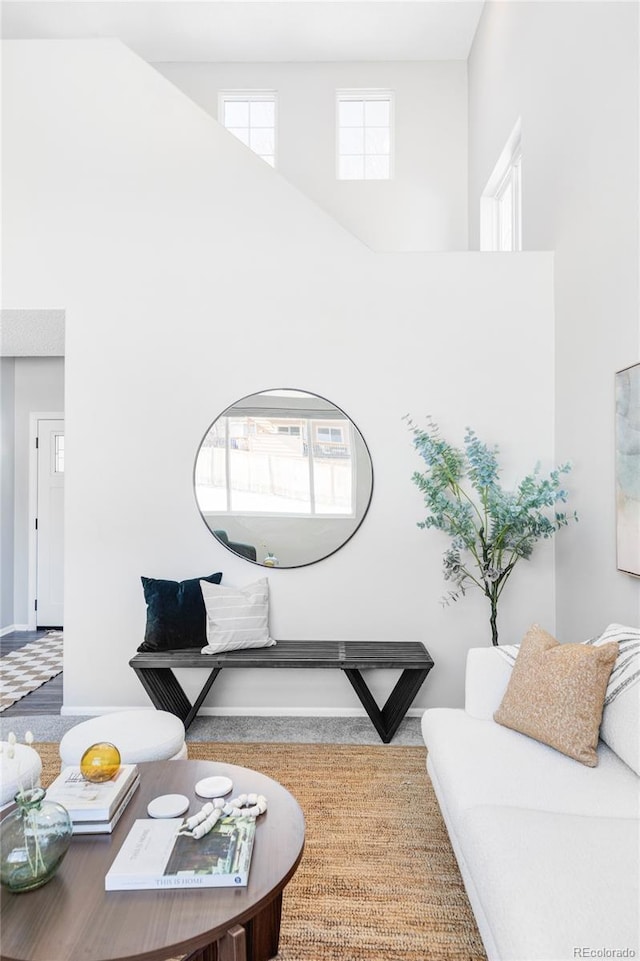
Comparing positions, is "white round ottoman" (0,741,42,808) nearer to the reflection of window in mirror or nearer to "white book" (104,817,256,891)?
"white book" (104,817,256,891)

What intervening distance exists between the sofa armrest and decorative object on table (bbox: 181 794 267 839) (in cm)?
96

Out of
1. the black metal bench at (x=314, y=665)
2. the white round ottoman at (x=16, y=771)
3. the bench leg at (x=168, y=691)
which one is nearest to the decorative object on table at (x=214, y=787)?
the white round ottoman at (x=16, y=771)

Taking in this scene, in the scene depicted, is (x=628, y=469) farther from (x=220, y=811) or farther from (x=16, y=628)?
(x=16, y=628)

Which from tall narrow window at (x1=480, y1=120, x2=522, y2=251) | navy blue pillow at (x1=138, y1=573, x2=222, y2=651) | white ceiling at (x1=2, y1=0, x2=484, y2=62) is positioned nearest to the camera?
navy blue pillow at (x1=138, y1=573, x2=222, y2=651)

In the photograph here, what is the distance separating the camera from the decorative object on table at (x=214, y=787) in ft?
5.81

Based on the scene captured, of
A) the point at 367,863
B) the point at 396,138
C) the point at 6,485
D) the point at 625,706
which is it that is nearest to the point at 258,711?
the point at 367,863

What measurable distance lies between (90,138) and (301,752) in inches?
143

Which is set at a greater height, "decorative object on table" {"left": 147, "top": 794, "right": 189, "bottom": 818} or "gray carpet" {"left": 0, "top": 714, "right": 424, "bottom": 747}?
"decorative object on table" {"left": 147, "top": 794, "right": 189, "bottom": 818}

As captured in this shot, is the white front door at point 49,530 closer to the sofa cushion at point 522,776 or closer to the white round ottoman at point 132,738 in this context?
the white round ottoman at point 132,738

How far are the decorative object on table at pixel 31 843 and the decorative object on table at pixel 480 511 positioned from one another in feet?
7.50

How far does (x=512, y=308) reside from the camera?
356 centimetres


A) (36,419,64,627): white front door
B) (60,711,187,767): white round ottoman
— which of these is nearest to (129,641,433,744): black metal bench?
(60,711,187,767): white round ottoman

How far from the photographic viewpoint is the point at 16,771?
207 centimetres

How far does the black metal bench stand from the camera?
3160 mm
